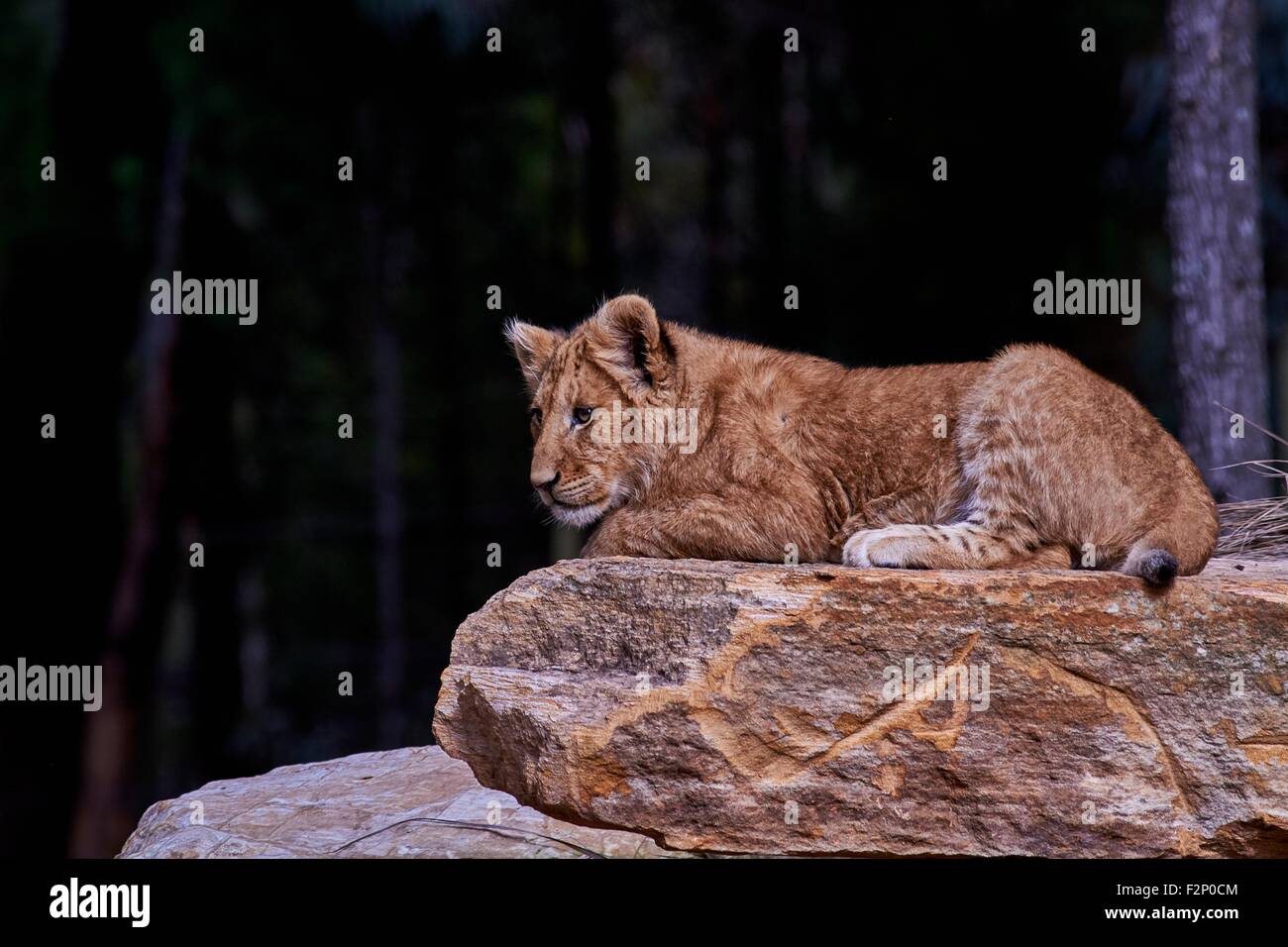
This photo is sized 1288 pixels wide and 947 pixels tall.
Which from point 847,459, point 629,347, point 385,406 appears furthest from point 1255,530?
point 385,406

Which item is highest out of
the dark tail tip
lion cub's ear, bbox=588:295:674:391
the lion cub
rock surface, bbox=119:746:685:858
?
lion cub's ear, bbox=588:295:674:391

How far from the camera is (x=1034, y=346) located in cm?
781

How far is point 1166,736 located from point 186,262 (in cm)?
1157

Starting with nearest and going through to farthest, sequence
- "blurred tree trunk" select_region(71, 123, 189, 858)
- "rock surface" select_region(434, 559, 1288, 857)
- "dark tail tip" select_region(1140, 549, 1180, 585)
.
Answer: "dark tail tip" select_region(1140, 549, 1180, 585) → "rock surface" select_region(434, 559, 1288, 857) → "blurred tree trunk" select_region(71, 123, 189, 858)

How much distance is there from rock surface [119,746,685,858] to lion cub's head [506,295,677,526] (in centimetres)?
160

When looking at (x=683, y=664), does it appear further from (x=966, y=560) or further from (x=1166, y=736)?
(x=1166, y=736)

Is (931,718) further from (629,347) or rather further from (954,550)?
(629,347)

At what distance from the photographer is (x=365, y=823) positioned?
25.4ft

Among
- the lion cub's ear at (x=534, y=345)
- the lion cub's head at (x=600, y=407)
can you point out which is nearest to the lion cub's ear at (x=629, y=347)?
the lion cub's head at (x=600, y=407)

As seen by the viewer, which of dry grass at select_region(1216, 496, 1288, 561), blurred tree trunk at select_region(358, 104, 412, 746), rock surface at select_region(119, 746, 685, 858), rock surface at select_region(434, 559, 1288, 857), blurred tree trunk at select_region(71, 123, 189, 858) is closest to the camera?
rock surface at select_region(434, 559, 1288, 857)

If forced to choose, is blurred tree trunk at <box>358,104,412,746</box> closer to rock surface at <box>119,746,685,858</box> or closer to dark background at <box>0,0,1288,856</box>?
dark background at <box>0,0,1288,856</box>

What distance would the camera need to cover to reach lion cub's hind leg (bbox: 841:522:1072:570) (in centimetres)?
729

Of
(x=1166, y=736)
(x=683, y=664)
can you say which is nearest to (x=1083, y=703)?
(x=1166, y=736)

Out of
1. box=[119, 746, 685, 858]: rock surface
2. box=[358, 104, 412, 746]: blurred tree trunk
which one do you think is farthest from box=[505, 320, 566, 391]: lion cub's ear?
box=[358, 104, 412, 746]: blurred tree trunk
